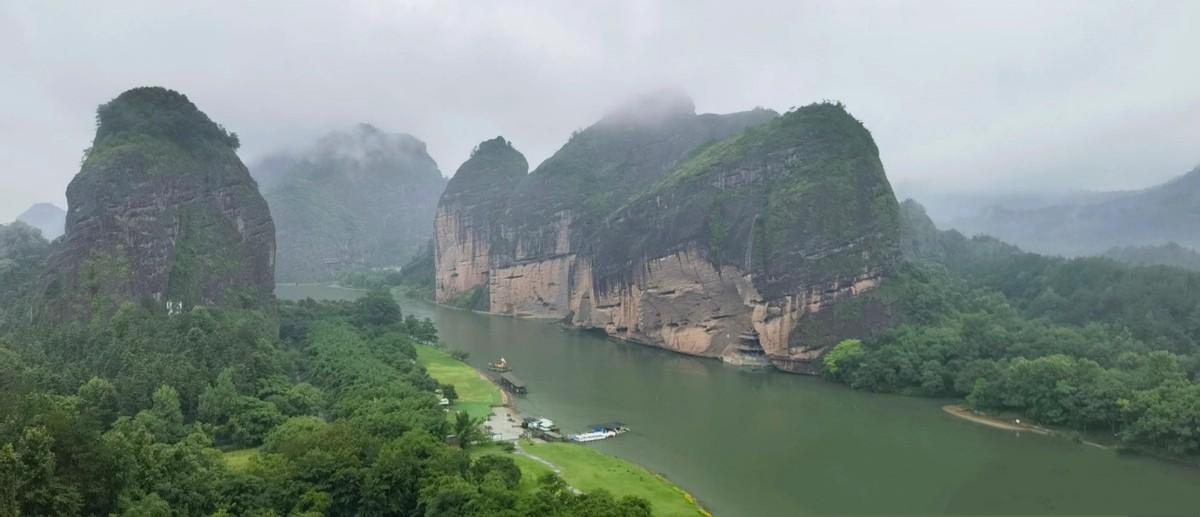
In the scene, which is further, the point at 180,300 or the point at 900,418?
the point at 180,300

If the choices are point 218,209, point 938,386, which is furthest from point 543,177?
point 938,386

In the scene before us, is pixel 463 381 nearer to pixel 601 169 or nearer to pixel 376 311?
pixel 376 311

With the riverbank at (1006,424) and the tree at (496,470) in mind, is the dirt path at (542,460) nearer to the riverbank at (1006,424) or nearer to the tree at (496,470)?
the tree at (496,470)

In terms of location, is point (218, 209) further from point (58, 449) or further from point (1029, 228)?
point (1029, 228)

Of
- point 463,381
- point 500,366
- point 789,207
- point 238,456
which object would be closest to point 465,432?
point 238,456

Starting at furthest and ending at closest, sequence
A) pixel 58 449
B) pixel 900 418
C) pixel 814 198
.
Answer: pixel 814 198, pixel 900 418, pixel 58 449

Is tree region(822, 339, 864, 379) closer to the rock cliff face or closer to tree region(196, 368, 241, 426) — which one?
tree region(196, 368, 241, 426)

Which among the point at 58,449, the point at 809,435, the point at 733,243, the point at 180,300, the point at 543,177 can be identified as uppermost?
the point at 543,177

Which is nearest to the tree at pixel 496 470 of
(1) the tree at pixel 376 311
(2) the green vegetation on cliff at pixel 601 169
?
(1) the tree at pixel 376 311
